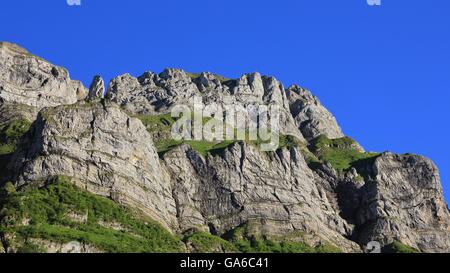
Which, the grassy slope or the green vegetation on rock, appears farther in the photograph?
the green vegetation on rock

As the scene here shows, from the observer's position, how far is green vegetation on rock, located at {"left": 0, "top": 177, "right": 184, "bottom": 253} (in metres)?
176

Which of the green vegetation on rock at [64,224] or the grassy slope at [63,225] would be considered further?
the green vegetation on rock at [64,224]

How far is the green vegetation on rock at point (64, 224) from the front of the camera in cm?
17625

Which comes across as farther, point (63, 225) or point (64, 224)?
point (64, 224)

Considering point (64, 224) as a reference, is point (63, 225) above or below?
below

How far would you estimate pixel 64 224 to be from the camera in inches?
7407
